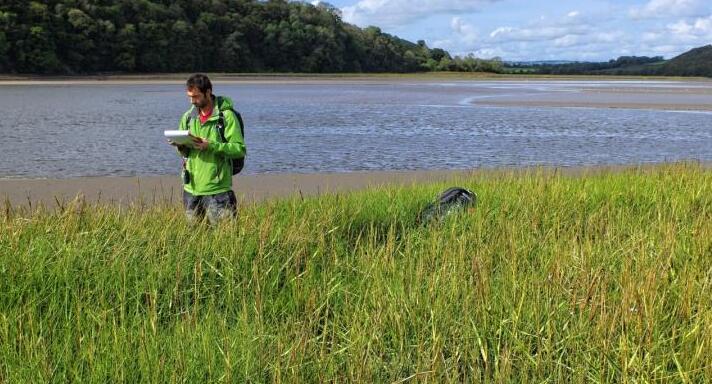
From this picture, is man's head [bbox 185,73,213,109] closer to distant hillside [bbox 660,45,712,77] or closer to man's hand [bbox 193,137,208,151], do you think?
man's hand [bbox 193,137,208,151]

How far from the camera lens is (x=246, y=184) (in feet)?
38.5

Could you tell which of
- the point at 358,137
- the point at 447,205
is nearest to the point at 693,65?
the point at 358,137

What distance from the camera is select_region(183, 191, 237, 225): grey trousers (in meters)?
5.62

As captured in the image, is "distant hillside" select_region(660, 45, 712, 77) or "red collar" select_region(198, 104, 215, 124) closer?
"red collar" select_region(198, 104, 215, 124)

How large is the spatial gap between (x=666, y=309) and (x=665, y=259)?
796 mm

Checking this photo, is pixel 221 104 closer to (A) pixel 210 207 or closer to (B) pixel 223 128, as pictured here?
(B) pixel 223 128

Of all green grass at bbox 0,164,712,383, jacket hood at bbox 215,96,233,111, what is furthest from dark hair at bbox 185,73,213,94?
green grass at bbox 0,164,712,383

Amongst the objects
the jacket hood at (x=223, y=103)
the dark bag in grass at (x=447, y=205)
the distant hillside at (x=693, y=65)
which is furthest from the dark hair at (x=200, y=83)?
the distant hillside at (x=693, y=65)

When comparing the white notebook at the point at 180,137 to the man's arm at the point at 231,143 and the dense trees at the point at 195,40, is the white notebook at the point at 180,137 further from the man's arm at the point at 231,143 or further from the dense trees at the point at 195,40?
the dense trees at the point at 195,40

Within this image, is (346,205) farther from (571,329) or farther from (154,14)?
(154,14)

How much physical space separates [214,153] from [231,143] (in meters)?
0.21

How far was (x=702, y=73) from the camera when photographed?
99375 millimetres

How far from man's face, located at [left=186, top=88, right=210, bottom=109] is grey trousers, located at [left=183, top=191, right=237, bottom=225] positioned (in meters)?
0.69

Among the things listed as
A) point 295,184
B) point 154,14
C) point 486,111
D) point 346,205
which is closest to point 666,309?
point 346,205
